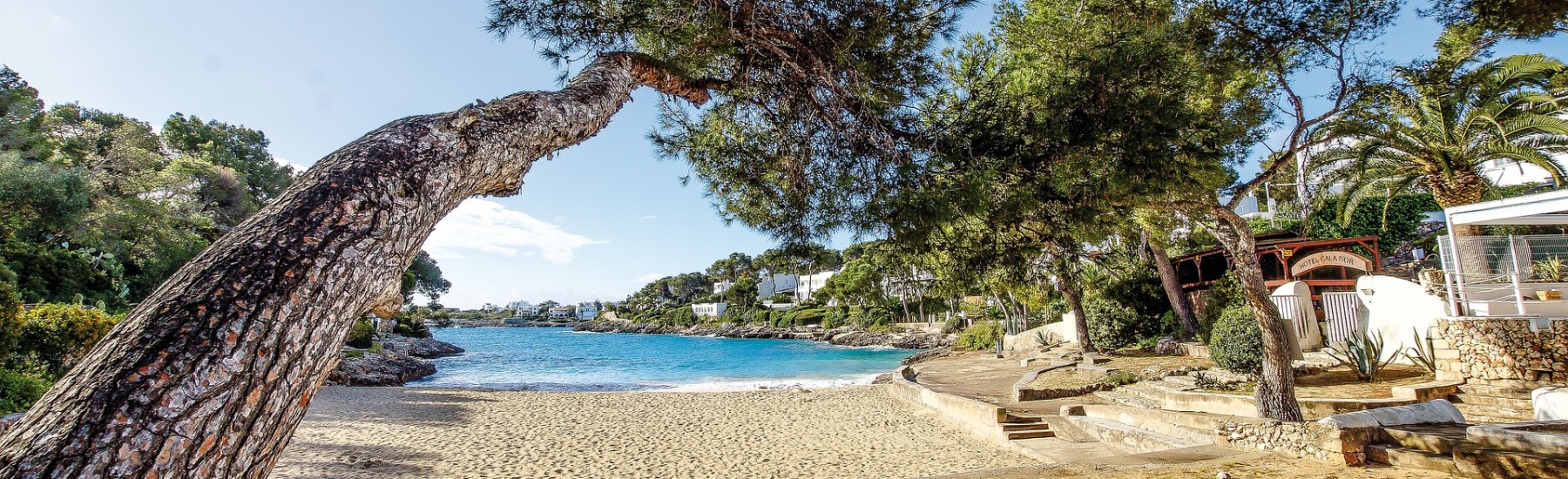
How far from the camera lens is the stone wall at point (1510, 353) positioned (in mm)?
7320

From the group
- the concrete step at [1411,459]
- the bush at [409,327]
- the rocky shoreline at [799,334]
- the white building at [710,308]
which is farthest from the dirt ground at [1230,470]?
the white building at [710,308]

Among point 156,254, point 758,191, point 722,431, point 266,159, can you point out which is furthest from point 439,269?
point 758,191

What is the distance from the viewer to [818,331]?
A: 62688 millimetres

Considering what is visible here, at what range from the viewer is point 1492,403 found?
6.88 meters

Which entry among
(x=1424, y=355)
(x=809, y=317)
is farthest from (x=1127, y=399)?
(x=809, y=317)

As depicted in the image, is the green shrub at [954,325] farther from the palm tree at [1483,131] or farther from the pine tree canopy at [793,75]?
the pine tree canopy at [793,75]

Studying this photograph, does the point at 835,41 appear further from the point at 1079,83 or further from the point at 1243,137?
the point at 1243,137

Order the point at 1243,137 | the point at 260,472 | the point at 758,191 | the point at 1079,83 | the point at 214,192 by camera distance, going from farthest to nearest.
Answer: the point at 214,192, the point at 1243,137, the point at 758,191, the point at 1079,83, the point at 260,472

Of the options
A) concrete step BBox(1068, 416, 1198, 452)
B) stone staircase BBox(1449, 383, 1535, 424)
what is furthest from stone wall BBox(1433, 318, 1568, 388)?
concrete step BBox(1068, 416, 1198, 452)

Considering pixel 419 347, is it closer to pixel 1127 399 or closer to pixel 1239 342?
pixel 1127 399

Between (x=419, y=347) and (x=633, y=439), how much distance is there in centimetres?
3796

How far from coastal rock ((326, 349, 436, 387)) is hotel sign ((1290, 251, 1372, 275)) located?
27.4 m

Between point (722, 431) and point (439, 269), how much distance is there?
Result: 77949 mm

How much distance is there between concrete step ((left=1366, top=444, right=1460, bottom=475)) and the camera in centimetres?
396
